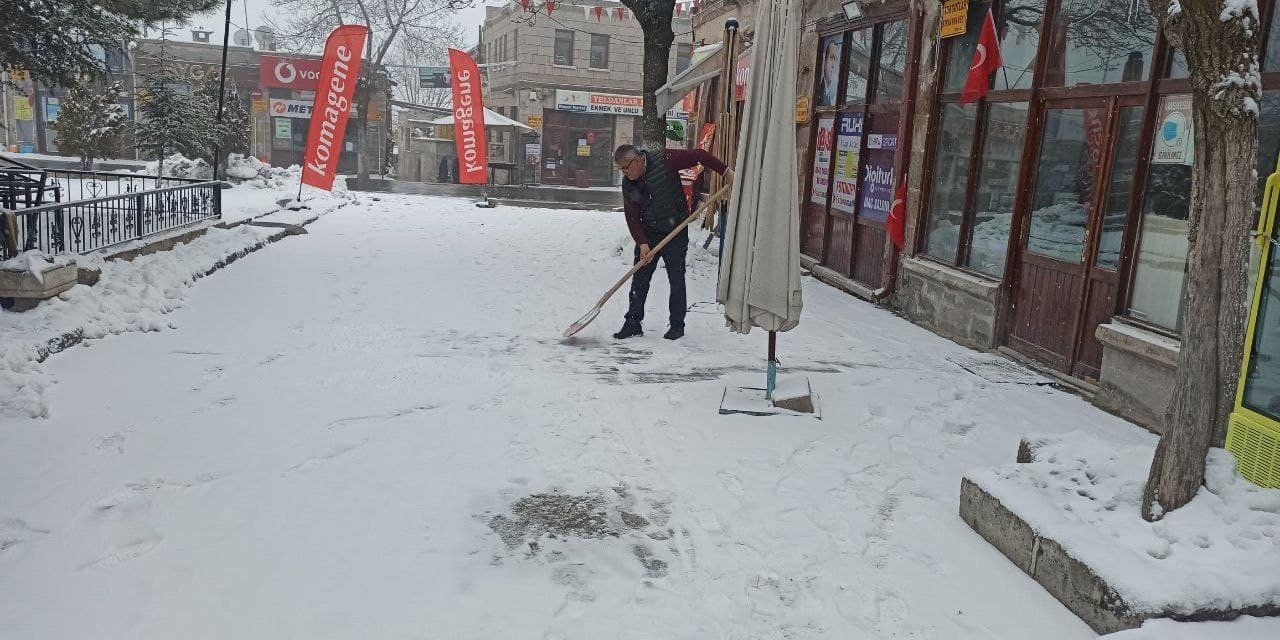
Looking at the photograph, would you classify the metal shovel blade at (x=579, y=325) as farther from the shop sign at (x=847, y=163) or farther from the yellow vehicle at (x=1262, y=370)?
the yellow vehicle at (x=1262, y=370)

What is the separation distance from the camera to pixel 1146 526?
3.27m

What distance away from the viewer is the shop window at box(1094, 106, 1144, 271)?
6.06 meters

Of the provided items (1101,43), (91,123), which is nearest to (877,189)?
(1101,43)

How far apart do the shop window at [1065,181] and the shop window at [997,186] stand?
24cm

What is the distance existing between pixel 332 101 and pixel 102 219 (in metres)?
8.21

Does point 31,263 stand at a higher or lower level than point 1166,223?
lower

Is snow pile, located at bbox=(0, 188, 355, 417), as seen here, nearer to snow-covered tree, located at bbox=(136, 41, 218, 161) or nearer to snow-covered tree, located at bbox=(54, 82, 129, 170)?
snow-covered tree, located at bbox=(136, 41, 218, 161)

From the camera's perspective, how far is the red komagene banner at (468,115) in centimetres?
1892

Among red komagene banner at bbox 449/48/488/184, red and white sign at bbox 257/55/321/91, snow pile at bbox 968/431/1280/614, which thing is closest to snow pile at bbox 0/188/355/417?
snow pile at bbox 968/431/1280/614

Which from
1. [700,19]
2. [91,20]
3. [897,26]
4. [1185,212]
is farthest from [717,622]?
[700,19]

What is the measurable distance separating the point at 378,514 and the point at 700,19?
16999 millimetres

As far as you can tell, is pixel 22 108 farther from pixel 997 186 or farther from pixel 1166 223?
pixel 1166 223

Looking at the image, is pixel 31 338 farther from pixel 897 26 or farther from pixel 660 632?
pixel 897 26

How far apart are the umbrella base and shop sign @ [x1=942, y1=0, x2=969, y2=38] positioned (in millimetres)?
4507
